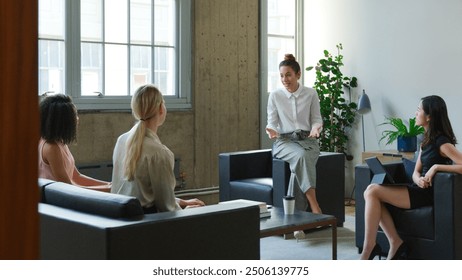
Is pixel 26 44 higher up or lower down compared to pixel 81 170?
higher up

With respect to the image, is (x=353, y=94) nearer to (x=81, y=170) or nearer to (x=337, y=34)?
(x=337, y=34)

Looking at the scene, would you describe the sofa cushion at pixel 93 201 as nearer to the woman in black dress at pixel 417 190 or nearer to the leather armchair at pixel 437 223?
the woman in black dress at pixel 417 190

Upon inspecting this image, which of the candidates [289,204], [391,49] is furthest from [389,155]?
[289,204]

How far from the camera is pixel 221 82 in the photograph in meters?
7.15

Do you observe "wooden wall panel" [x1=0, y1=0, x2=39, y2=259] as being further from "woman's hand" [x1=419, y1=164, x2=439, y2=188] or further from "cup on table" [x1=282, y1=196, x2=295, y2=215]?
"woman's hand" [x1=419, y1=164, x2=439, y2=188]

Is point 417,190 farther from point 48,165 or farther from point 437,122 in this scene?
point 48,165

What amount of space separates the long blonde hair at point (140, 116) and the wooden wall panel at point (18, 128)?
7.99 ft

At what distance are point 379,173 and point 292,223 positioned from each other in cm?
86

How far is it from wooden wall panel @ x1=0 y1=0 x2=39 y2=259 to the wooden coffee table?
9.68 feet

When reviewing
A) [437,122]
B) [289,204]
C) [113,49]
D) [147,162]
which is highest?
[113,49]

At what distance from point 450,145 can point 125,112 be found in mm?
3279

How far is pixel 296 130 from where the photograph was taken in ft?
18.9

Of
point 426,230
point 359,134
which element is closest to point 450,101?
point 359,134

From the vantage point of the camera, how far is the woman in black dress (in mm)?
4312
